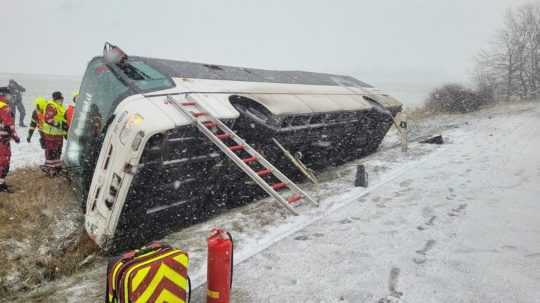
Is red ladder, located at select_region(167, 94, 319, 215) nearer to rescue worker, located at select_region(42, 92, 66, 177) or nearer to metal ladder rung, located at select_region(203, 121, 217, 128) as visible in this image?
metal ladder rung, located at select_region(203, 121, 217, 128)

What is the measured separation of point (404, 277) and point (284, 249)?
1335mm

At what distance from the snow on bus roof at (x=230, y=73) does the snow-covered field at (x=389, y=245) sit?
2577mm

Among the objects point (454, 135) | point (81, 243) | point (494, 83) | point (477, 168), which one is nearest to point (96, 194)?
point (81, 243)

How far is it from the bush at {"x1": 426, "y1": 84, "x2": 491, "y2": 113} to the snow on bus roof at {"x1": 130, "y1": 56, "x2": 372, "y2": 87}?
13747mm

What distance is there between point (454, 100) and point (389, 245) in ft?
66.7

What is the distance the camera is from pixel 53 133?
7.23 meters

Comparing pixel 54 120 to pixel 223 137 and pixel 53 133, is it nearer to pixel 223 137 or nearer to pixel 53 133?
pixel 53 133

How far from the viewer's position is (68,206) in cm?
610

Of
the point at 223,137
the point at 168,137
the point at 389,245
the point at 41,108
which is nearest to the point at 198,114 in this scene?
the point at 223,137

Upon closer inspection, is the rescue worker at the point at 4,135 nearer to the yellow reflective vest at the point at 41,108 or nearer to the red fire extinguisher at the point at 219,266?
the yellow reflective vest at the point at 41,108

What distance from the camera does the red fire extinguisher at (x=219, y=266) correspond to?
2986 mm

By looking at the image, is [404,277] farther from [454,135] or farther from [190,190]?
[454,135]

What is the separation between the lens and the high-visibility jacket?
7141 mm

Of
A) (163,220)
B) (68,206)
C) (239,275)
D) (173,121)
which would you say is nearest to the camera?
(239,275)
